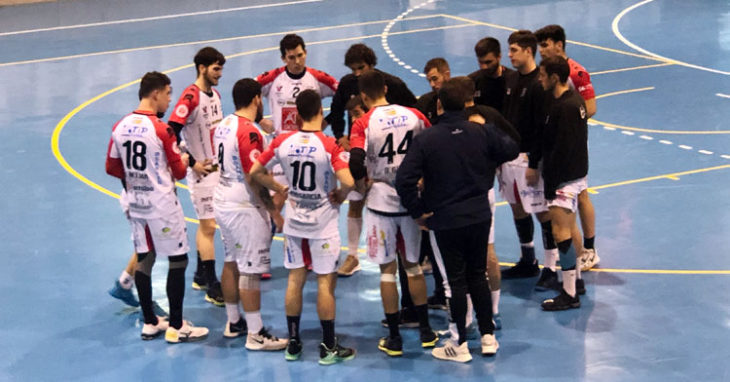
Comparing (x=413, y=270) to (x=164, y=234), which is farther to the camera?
(x=164, y=234)

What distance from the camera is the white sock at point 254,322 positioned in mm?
8797

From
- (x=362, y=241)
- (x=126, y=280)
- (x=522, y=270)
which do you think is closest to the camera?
(x=126, y=280)

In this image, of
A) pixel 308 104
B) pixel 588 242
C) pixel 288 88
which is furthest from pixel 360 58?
pixel 588 242

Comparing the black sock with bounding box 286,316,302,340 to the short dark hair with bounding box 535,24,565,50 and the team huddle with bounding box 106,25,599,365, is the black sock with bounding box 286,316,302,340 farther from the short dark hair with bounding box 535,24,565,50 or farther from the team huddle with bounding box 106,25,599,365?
the short dark hair with bounding box 535,24,565,50

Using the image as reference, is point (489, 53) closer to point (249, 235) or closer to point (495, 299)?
point (495, 299)

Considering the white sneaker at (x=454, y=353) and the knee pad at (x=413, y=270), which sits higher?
the knee pad at (x=413, y=270)

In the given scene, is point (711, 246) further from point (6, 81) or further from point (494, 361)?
point (6, 81)

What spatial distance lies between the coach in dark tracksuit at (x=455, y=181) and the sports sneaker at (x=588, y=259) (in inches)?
95.6

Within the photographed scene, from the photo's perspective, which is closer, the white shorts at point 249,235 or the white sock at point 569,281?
the white shorts at point 249,235

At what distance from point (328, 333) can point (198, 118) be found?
2.89m

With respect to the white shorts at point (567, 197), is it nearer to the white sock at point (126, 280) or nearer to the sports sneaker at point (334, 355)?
the sports sneaker at point (334, 355)

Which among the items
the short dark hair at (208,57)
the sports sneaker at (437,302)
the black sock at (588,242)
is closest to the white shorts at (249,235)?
the short dark hair at (208,57)

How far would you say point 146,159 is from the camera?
28.1 feet

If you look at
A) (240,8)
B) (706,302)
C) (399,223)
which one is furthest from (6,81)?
(706,302)
